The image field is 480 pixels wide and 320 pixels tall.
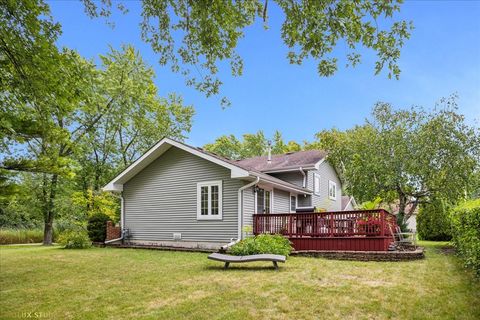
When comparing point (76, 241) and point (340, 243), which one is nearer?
point (340, 243)

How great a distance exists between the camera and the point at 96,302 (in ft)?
20.0

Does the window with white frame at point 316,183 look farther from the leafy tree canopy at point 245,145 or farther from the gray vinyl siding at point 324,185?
the leafy tree canopy at point 245,145

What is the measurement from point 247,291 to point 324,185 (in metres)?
16.2

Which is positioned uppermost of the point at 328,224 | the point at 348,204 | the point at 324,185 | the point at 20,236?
the point at 324,185

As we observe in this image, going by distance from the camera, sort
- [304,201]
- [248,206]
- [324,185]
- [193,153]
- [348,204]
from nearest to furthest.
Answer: [248,206] < [193,153] < [304,201] < [324,185] < [348,204]

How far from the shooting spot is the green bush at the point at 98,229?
1717cm

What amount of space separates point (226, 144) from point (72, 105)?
3591cm

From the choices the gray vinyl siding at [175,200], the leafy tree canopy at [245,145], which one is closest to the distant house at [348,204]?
the gray vinyl siding at [175,200]

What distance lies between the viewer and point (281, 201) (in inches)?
659

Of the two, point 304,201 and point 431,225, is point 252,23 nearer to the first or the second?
point 304,201

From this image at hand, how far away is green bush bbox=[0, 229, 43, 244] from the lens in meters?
22.8

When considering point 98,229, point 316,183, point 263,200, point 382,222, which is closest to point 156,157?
point 98,229

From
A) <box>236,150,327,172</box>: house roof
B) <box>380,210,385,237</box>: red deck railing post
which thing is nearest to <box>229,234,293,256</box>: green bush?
<box>380,210,385,237</box>: red deck railing post

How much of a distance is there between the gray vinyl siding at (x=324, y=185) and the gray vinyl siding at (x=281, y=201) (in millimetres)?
2020
